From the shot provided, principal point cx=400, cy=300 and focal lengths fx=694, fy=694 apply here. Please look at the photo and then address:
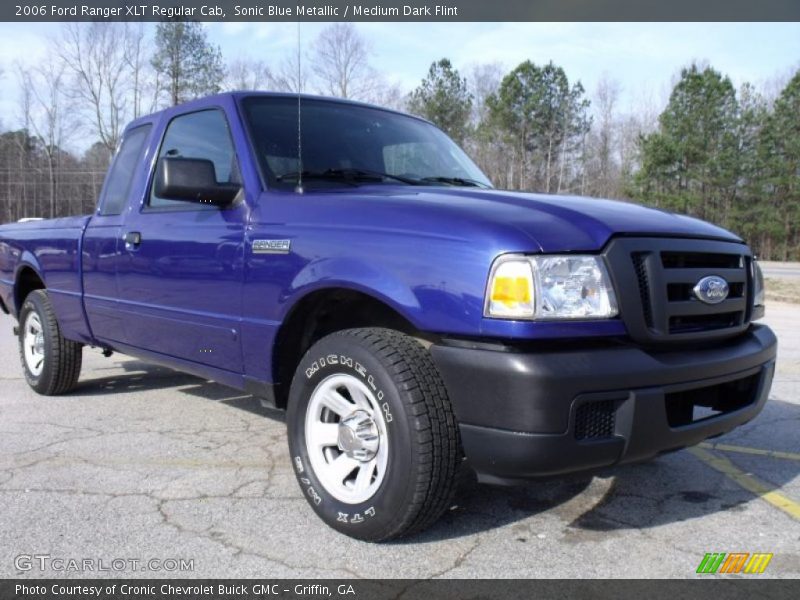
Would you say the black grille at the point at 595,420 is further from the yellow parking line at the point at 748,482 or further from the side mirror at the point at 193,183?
the side mirror at the point at 193,183

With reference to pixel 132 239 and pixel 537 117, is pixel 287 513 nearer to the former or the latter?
pixel 132 239

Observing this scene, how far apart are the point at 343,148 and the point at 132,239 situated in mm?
1409

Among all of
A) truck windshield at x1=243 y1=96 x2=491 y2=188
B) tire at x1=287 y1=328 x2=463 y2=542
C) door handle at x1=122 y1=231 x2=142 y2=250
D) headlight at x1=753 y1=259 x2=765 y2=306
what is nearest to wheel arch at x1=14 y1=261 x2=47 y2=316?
door handle at x1=122 y1=231 x2=142 y2=250

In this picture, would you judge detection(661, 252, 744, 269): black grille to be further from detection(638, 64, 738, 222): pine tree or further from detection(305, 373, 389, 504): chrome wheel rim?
detection(638, 64, 738, 222): pine tree

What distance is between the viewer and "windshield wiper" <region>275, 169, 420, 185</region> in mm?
3461

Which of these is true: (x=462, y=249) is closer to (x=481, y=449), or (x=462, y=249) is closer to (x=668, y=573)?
(x=481, y=449)

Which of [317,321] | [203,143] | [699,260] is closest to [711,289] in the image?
[699,260]

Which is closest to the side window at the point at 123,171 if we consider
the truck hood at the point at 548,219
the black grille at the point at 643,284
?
the truck hood at the point at 548,219

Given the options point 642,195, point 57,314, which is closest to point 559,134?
point 642,195

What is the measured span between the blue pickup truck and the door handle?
3 centimetres

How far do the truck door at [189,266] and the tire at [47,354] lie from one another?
120cm

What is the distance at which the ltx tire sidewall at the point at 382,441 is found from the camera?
253 centimetres

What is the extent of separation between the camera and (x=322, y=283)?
9.42 ft

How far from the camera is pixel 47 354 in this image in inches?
205
